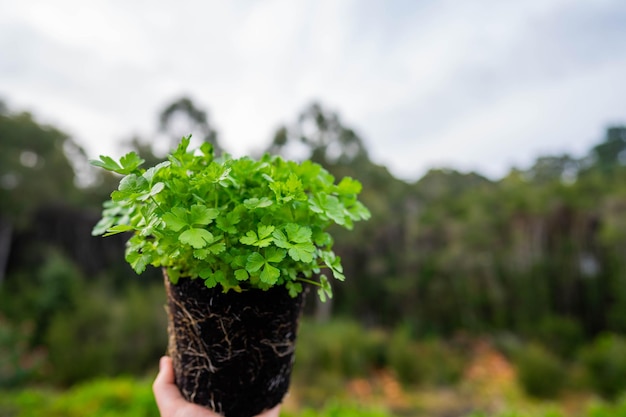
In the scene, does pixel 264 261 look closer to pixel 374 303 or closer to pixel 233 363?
pixel 233 363

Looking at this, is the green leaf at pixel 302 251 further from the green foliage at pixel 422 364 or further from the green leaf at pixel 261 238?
the green foliage at pixel 422 364

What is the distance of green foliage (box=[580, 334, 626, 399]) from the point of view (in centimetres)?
483

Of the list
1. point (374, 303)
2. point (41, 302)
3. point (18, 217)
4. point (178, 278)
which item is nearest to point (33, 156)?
point (18, 217)

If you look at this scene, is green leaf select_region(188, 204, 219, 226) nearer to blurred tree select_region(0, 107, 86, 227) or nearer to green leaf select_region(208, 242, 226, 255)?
green leaf select_region(208, 242, 226, 255)

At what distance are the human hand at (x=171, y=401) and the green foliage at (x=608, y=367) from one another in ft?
19.7

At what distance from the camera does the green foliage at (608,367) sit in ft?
15.9

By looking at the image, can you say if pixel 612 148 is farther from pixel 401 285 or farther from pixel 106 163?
pixel 106 163

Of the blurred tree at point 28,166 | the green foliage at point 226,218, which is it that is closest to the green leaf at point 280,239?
the green foliage at point 226,218

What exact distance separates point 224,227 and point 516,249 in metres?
8.25

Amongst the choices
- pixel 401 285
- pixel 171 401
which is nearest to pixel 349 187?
pixel 171 401

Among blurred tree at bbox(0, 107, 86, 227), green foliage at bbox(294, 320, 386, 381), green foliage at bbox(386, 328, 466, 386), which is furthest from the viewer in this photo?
blurred tree at bbox(0, 107, 86, 227)

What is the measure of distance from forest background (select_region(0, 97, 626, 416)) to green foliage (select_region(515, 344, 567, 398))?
2 cm

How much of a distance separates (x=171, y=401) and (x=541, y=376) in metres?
5.89

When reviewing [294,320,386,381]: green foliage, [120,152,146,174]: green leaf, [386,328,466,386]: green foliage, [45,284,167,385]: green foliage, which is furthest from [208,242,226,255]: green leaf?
[386,328,466,386]: green foliage
